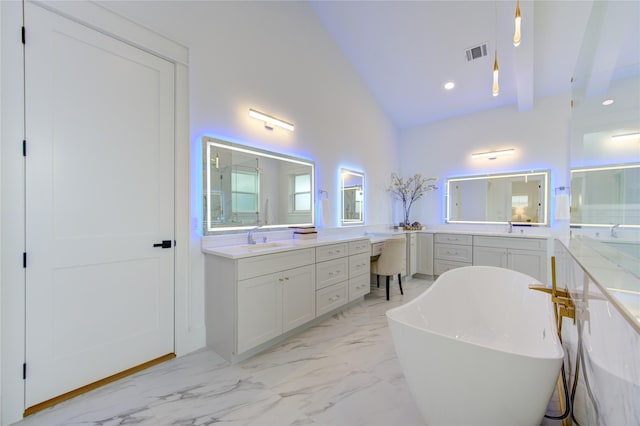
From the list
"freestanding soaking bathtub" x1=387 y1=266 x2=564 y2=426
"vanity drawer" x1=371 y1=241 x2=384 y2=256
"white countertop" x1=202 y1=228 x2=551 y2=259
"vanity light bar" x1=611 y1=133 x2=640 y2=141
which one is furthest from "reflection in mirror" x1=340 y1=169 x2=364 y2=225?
"vanity light bar" x1=611 y1=133 x2=640 y2=141

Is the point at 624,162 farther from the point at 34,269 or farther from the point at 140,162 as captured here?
the point at 34,269

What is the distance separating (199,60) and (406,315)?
271 cm

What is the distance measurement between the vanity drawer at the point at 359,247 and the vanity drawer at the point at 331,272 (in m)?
0.15

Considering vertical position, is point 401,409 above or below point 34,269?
below

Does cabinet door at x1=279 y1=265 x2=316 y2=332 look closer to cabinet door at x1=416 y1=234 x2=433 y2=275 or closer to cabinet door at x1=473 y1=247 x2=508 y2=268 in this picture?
cabinet door at x1=416 y1=234 x2=433 y2=275

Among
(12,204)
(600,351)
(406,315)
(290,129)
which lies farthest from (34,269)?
(600,351)

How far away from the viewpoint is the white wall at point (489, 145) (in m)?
3.87

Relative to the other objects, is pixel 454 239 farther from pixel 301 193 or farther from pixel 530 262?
pixel 301 193

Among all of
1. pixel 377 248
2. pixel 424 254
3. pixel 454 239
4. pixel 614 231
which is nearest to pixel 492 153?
pixel 454 239

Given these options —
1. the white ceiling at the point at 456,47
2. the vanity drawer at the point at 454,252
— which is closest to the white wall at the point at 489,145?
the white ceiling at the point at 456,47

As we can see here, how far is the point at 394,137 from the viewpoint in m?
5.29

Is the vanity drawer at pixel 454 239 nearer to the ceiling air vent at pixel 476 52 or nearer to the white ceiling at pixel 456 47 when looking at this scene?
the white ceiling at pixel 456 47

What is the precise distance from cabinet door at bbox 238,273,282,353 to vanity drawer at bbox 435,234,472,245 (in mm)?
3275

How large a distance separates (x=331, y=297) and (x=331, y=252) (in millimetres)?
496
